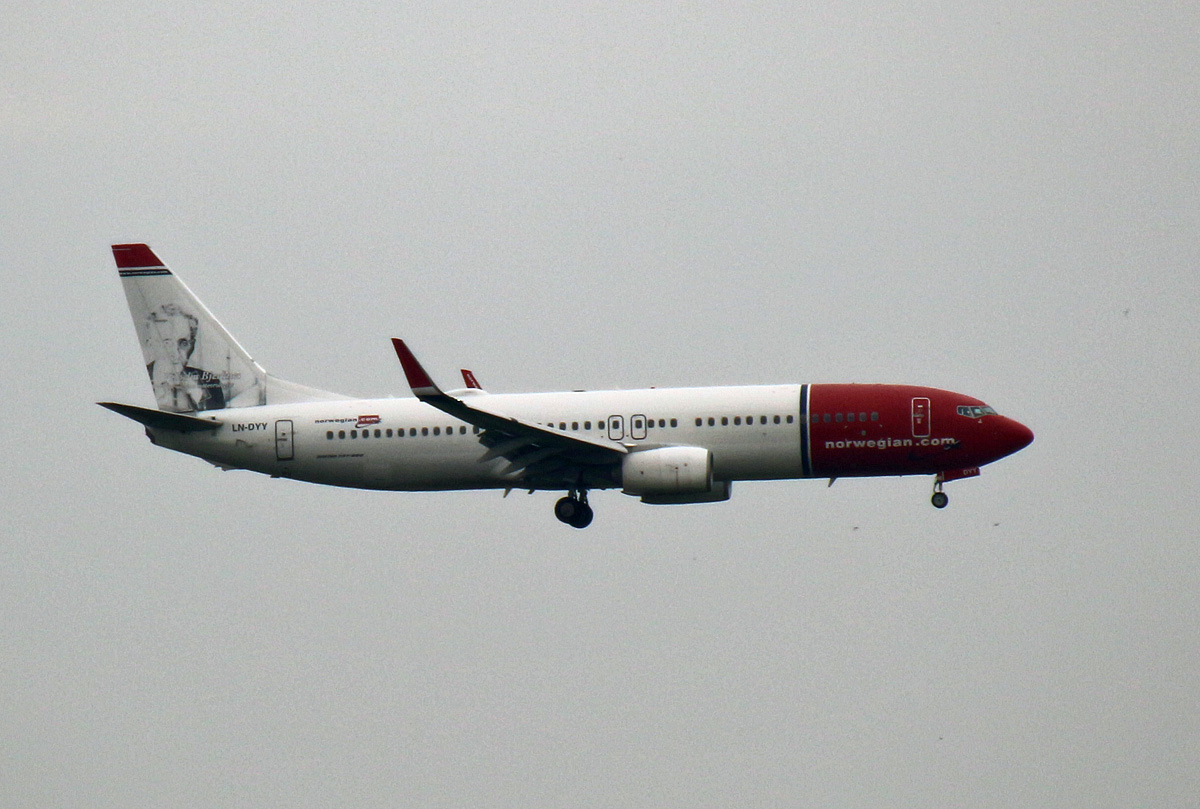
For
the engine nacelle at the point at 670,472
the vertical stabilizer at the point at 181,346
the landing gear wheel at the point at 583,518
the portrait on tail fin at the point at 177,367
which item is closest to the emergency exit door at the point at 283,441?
the vertical stabilizer at the point at 181,346

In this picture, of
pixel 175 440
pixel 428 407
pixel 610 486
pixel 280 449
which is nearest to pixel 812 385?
pixel 610 486

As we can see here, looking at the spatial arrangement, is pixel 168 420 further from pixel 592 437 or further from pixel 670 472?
pixel 670 472

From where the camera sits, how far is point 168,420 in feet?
205

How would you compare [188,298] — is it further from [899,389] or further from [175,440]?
[899,389]

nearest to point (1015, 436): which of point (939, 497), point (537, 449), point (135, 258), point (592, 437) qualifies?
point (939, 497)

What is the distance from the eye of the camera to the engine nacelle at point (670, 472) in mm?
56438

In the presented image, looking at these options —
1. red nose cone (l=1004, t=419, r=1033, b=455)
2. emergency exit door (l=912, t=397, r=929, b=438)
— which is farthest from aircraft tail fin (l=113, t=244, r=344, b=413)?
red nose cone (l=1004, t=419, r=1033, b=455)

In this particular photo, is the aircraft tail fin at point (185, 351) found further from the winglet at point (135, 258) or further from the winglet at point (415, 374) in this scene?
the winglet at point (415, 374)

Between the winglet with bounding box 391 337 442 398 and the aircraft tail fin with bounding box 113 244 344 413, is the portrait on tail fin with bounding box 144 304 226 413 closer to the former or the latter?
the aircraft tail fin with bounding box 113 244 344 413

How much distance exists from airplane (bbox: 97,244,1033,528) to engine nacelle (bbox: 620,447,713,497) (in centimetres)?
5

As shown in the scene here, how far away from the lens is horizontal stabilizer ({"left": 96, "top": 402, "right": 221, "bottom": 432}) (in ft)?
202

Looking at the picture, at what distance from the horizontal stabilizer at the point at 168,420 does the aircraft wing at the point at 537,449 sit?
34.6ft

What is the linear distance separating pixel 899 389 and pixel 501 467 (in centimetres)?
1445

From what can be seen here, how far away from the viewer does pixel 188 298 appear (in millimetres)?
67250
